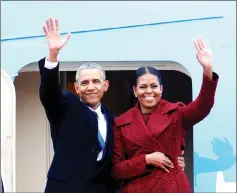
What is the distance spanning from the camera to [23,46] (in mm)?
3084

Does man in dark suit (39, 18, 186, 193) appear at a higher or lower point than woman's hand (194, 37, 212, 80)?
lower

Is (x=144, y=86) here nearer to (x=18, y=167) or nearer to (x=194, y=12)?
(x=194, y=12)

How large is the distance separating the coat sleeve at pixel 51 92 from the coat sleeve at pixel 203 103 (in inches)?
19.7

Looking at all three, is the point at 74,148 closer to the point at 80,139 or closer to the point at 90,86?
the point at 80,139

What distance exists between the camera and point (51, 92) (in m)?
2.13

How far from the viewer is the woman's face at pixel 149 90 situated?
7.23ft

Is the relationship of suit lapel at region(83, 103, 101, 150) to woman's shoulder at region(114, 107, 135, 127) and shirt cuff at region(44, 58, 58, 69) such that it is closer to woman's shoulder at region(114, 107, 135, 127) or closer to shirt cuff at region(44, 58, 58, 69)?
woman's shoulder at region(114, 107, 135, 127)

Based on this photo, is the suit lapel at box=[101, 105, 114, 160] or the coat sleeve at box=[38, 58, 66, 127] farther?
the suit lapel at box=[101, 105, 114, 160]

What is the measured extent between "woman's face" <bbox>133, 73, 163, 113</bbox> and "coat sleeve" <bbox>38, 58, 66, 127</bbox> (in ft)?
1.03

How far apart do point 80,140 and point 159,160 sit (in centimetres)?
33

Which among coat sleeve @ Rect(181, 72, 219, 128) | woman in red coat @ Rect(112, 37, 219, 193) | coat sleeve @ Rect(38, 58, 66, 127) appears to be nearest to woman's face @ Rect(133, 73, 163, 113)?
woman in red coat @ Rect(112, 37, 219, 193)

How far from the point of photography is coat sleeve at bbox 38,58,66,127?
2109 mm

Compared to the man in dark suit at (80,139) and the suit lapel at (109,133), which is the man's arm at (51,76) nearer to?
the man in dark suit at (80,139)

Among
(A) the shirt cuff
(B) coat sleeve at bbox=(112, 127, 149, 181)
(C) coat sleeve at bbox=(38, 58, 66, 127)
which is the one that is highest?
(A) the shirt cuff
